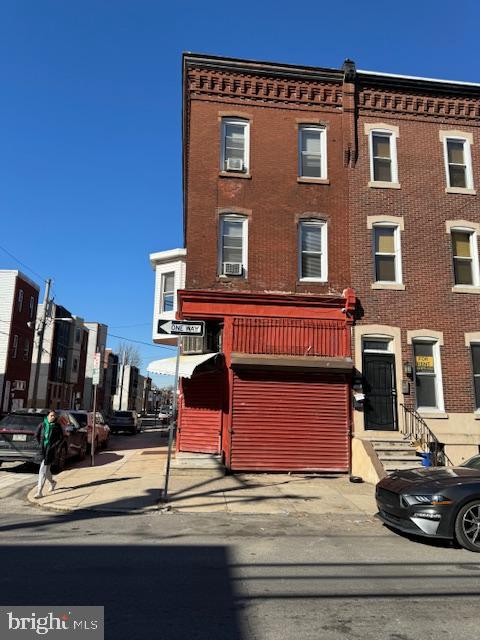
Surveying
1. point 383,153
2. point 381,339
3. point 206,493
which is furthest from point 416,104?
point 206,493

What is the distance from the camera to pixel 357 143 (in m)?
16.3

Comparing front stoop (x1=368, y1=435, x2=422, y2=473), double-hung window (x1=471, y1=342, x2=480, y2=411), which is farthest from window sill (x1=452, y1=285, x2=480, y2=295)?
front stoop (x1=368, y1=435, x2=422, y2=473)

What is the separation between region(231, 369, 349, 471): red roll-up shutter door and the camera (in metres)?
14.0

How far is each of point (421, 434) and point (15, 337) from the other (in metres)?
34.3

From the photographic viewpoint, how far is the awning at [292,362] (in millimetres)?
13984

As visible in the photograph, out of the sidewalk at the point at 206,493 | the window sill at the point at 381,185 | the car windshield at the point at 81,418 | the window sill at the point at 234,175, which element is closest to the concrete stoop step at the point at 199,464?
the sidewalk at the point at 206,493

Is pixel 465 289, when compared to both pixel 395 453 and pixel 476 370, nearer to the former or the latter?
pixel 476 370

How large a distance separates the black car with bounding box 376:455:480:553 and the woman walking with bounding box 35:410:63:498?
22.2ft

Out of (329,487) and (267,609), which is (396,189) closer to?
(329,487)

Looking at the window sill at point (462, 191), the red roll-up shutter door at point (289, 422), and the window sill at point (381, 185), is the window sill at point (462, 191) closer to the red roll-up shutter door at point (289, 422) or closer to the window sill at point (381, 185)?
the window sill at point (381, 185)

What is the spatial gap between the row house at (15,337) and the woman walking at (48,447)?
92.5 ft

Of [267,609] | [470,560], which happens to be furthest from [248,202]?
[267,609]

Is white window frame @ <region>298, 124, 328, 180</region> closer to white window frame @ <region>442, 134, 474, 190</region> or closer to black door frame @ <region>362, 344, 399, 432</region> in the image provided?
white window frame @ <region>442, 134, 474, 190</region>

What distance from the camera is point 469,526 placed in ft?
23.9
